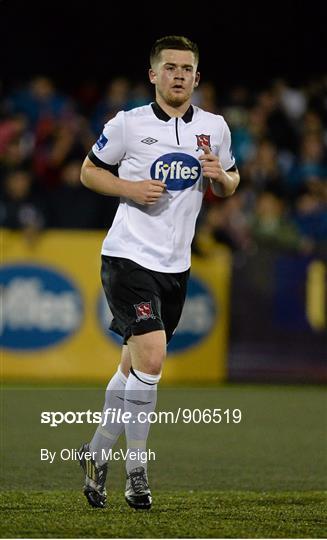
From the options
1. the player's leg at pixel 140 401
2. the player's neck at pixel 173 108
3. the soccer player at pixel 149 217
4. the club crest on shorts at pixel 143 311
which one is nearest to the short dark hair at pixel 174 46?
the soccer player at pixel 149 217

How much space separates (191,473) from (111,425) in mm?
1225

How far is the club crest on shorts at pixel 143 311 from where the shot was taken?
546 centimetres

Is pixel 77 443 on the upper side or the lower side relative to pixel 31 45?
lower

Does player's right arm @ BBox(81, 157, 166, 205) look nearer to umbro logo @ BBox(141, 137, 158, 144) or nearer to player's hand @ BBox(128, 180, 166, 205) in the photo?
player's hand @ BBox(128, 180, 166, 205)

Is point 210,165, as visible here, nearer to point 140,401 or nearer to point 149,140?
point 149,140

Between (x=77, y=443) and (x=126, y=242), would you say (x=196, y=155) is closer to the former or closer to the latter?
(x=126, y=242)

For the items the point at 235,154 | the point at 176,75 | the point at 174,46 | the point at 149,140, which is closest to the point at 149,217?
the point at 149,140

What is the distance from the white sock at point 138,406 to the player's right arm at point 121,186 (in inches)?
31.6

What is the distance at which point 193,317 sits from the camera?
1183cm

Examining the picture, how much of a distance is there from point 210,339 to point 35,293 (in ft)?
5.88

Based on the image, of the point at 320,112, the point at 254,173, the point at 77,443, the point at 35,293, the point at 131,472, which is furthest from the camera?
the point at 320,112

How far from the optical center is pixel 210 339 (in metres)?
11.9

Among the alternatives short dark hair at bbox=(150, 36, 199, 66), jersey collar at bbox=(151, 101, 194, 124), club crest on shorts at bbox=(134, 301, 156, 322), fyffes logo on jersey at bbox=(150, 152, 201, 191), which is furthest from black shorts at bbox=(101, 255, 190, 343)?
short dark hair at bbox=(150, 36, 199, 66)

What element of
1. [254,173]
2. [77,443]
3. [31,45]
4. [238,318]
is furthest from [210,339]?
[31,45]
